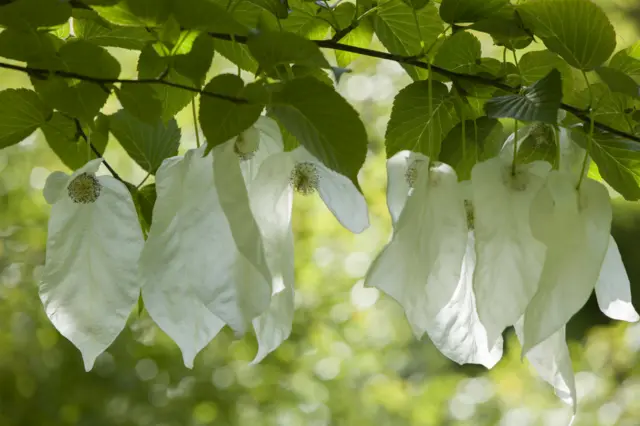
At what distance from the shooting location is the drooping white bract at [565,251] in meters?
0.29

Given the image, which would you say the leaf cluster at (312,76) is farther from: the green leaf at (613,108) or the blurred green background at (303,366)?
the blurred green background at (303,366)

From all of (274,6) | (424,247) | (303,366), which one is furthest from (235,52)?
(303,366)

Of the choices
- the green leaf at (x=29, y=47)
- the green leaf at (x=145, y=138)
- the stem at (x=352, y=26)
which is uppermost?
the green leaf at (x=29, y=47)

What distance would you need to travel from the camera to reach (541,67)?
0.40 meters

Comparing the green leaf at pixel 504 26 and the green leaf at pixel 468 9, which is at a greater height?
the green leaf at pixel 504 26

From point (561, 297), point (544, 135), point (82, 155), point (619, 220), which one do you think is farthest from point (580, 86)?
point (619, 220)

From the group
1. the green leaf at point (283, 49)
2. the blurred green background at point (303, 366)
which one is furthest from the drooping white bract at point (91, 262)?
the blurred green background at point (303, 366)

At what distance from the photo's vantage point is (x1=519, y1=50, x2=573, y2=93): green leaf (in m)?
0.39

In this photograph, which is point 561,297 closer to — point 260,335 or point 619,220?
point 260,335

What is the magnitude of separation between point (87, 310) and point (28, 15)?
0.41 ft

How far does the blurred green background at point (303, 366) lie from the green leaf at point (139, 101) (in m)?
1.60

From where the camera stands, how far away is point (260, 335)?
1.08 ft

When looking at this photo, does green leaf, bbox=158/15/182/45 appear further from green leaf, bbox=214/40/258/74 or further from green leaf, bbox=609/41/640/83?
green leaf, bbox=609/41/640/83

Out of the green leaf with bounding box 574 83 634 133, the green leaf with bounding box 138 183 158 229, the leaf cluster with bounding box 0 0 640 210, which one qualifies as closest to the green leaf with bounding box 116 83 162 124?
the leaf cluster with bounding box 0 0 640 210
